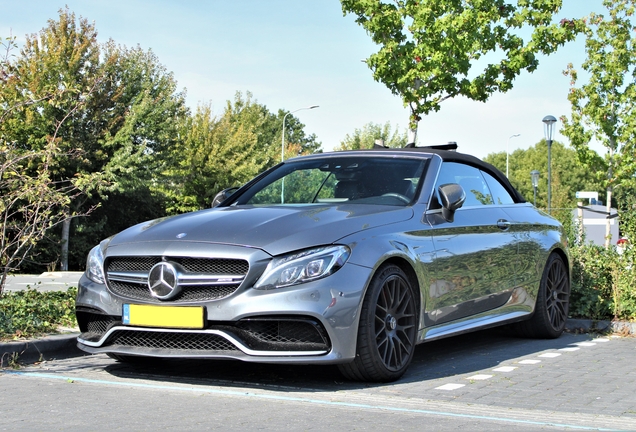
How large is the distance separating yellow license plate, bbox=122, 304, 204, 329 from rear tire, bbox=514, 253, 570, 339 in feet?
12.9

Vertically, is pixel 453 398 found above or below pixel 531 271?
below

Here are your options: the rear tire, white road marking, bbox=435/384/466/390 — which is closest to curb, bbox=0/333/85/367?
white road marking, bbox=435/384/466/390

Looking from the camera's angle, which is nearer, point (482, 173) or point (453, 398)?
point (453, 398)

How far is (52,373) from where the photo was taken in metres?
6.51

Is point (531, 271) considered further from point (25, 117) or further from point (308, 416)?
point (25, 117)

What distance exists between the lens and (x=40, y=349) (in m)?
7.02

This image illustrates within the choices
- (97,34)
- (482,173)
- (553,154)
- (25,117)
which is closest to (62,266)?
(25,117)

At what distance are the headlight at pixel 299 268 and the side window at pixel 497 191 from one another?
9.49 feet

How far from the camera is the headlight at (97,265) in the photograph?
20.7 ft

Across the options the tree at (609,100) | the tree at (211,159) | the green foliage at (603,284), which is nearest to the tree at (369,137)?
the tree at (211,159)

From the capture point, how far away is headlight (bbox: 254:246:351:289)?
5.60 metres

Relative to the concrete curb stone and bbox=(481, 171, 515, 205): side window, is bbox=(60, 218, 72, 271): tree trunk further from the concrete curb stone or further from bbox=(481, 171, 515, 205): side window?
bbox=(481, 171, 515, 205): side window

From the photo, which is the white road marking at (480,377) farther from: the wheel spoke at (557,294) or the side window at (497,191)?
the wheel spoke at (557,294)

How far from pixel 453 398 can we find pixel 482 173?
9.84ft
